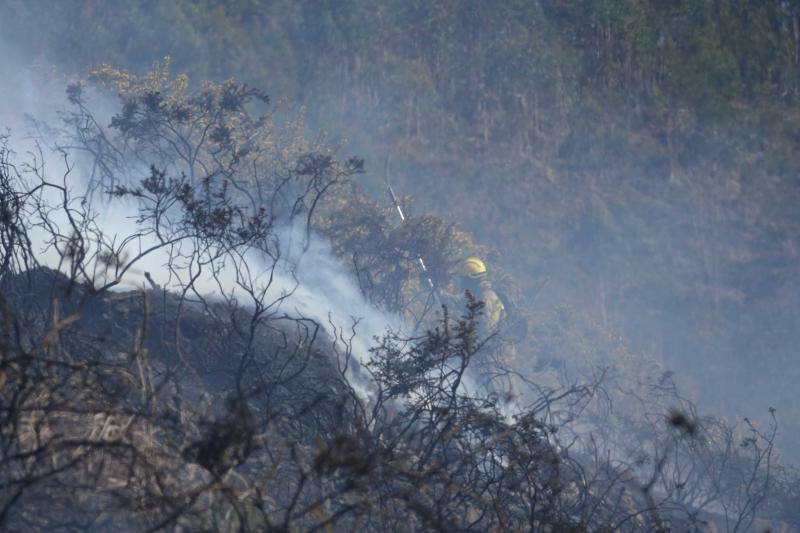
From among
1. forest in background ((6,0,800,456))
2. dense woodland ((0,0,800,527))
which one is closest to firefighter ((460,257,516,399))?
dense woodland ((0,0,800,527))

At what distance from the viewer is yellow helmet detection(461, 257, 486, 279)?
48.2ft

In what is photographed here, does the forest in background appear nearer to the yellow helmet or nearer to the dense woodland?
the dense woodland

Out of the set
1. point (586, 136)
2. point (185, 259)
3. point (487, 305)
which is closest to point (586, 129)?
point (586, 136)

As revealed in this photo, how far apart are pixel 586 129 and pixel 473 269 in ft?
25.8

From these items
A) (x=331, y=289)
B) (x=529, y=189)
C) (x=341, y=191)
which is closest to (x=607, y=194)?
(x=529, y=189)

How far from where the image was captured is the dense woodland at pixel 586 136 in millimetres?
19125

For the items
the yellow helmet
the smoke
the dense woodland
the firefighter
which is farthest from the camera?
the dense woodland

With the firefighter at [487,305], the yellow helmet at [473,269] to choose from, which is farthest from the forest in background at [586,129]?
the yellow helmet at [473,269]

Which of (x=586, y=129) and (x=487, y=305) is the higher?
(x=586, y=129)

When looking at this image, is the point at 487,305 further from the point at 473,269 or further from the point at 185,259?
the point at 185,259

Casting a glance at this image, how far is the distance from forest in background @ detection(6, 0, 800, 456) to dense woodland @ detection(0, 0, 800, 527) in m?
0.04

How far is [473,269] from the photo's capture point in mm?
14727

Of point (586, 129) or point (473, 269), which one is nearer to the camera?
point (473, 269)

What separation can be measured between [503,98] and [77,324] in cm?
1512
